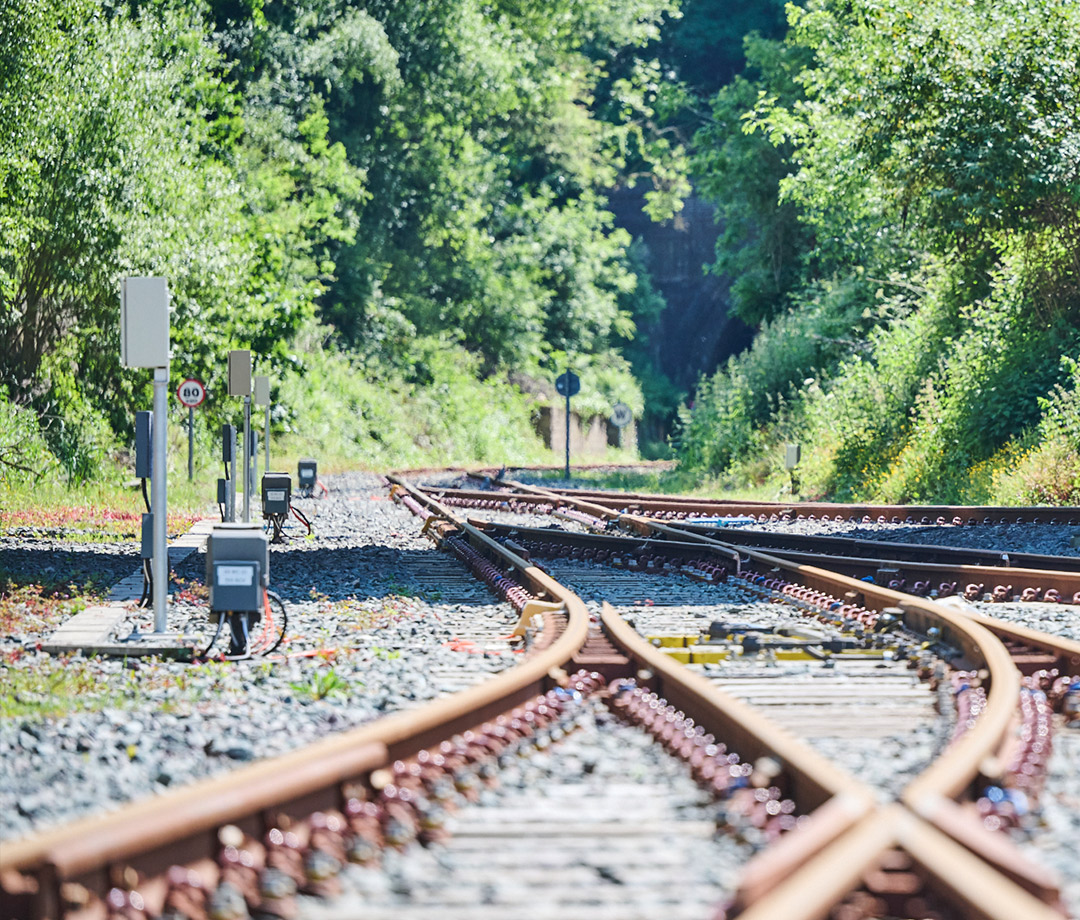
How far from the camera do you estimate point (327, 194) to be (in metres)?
38.8

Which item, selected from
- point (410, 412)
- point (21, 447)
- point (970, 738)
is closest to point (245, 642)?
point (970, 738)

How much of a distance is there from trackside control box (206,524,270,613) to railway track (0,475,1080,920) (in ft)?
6.00

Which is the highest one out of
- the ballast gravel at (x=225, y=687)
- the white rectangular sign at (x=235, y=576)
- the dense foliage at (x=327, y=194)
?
the dense foliage at (x=327, y=194)

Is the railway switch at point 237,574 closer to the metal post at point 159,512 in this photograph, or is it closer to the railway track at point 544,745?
the metal post at point 159,512

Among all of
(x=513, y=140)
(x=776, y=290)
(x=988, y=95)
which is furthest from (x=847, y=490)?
(x=513, y=140)

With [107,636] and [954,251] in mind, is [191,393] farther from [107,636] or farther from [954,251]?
[107,636]

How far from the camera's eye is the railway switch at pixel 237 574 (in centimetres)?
739

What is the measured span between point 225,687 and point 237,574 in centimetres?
96

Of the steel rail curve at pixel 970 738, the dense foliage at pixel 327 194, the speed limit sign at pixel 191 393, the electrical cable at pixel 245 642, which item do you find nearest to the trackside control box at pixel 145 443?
the electrical cable at pixel 245 642

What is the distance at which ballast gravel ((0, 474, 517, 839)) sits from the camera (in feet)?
15.8

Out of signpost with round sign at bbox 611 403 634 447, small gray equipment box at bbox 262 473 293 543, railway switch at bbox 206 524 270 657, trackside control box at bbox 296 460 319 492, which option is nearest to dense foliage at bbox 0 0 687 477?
signpost with round sign at bbox 611 403 634 447

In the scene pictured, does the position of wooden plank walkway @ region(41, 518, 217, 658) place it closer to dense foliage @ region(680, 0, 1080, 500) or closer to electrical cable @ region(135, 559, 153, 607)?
electrical cable @ region(135, 559, 153, 607)

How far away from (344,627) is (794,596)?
9.87 ft

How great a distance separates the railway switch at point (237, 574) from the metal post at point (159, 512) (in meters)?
0.77
